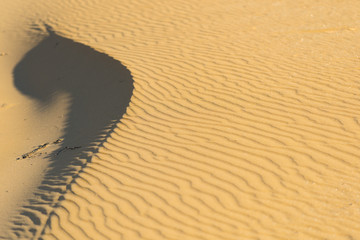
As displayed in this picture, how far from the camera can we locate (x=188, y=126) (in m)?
7.09

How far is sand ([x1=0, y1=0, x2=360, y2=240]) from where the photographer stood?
543 cm

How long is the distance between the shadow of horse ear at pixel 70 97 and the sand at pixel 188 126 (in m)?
0.03

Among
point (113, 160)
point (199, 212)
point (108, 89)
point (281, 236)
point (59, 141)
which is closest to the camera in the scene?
point (281, 236)

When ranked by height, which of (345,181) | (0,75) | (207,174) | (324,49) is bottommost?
(0,75)

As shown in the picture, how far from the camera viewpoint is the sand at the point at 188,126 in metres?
5.43

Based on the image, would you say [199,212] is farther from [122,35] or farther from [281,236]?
[122,35]

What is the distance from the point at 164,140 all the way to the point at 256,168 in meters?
1.43

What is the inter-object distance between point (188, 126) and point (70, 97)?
131 inches

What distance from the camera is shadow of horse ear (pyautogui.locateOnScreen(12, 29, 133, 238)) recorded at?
6.10m

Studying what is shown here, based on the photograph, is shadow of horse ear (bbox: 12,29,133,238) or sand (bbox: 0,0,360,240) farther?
shadow of horse ear (bbox: 12,29,133,238)

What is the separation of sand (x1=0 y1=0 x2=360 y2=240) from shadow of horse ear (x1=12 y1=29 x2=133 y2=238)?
3cm

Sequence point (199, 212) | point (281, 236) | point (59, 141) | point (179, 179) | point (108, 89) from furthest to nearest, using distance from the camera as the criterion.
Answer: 1. point (108, 89)
2. point (59, 141)
3. point (179, 179)
4. point (199, 212)
5. point (281, 236)

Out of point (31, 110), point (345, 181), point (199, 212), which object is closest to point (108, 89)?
point (31, 110)

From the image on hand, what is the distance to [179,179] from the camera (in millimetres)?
5988
